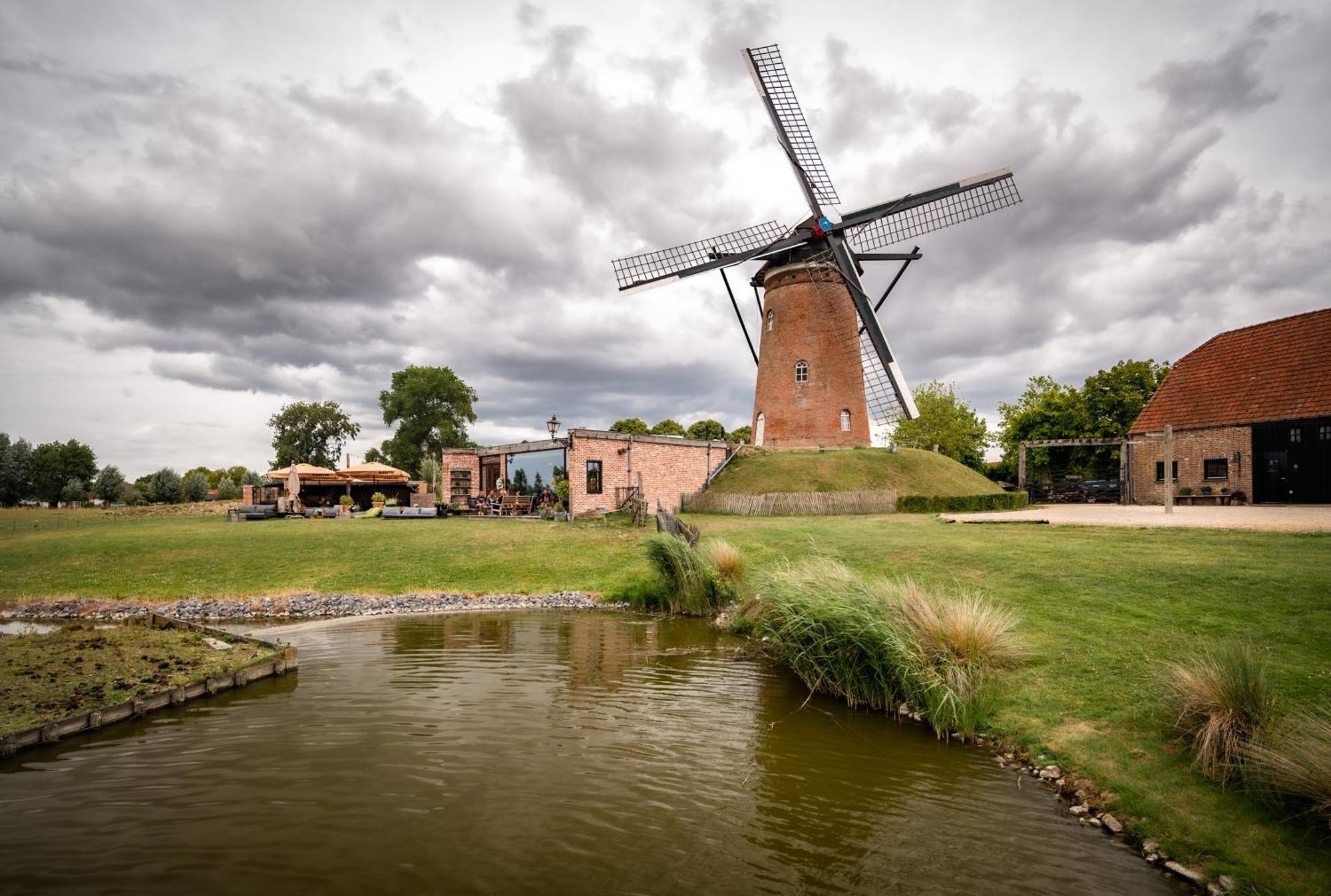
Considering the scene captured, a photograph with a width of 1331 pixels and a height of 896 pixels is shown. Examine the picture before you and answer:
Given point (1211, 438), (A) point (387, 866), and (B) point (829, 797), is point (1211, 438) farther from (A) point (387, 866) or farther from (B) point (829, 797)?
(A) point (387, 866)

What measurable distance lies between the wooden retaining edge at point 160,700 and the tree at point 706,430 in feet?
170

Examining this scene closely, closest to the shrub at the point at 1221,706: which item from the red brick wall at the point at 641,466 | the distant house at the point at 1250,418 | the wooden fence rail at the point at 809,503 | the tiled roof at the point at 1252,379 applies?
the wooden fence rail at the point at 809,503

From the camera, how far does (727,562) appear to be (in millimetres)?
13930

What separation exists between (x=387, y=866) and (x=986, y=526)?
681 inches

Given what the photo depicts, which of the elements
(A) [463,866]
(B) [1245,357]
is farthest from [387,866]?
(B) [1245,357]

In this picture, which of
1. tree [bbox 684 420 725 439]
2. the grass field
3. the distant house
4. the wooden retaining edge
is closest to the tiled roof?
the distant house

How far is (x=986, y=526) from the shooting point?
703 inches

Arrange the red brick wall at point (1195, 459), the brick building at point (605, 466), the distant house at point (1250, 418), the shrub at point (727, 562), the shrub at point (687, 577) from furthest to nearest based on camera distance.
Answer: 1. the brick building at point (605, 466)
2. the red brick wall at point (1195, 459)
3. the distant house at point (1250, 418)
4. the shrub at point (727, 562)
5. the shrub at point (687, 577)

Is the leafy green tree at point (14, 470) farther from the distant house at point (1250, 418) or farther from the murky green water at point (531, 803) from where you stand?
the distant house at point (1250, 418)

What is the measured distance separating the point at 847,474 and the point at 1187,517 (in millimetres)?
13078

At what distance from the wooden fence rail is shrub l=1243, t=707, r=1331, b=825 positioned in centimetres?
2114

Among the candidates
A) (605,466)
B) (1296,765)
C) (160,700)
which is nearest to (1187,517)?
(1296,765)

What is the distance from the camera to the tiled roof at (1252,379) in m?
24.9

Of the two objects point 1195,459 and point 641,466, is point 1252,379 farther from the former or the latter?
point 641,466
